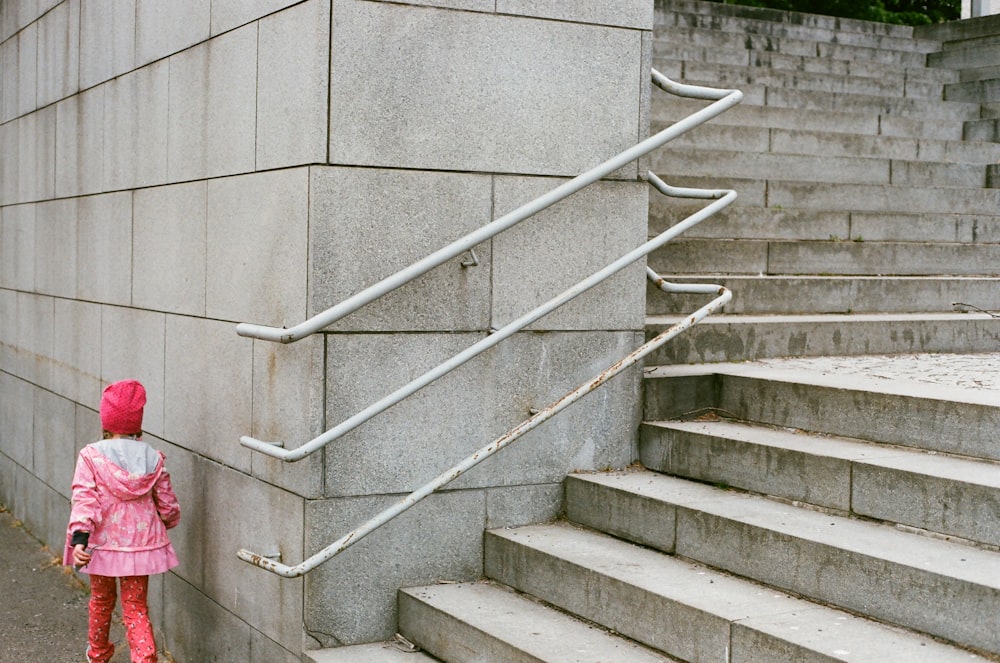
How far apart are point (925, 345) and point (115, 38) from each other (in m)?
5.13

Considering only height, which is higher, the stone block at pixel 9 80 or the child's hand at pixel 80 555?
the stone block at pixel 9 80

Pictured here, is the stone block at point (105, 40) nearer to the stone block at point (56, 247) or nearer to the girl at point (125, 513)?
the stone block at point (56, 247)

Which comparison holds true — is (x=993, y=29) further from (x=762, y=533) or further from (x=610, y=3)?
(x=762, y=533)

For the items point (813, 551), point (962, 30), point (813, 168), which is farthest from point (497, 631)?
point (962, 30)

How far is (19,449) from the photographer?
396 inches

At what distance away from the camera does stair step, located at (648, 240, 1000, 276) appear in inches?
303

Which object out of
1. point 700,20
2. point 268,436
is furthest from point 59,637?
point 700,20

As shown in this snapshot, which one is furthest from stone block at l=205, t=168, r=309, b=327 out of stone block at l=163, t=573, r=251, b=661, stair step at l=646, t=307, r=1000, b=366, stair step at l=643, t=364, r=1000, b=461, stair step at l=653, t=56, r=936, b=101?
stair step at l=653, t=56, r=936, b=101

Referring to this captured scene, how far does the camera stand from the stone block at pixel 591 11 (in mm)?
5582

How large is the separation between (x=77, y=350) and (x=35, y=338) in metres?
1.34

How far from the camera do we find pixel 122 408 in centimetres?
580

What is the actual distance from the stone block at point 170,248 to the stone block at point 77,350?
922 millimetres

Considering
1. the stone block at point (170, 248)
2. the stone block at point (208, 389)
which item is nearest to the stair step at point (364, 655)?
the stone block at point (208, 389)

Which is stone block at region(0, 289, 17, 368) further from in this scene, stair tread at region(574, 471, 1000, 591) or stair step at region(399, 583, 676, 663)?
stair tread at region(574, 471, 1000, 591)
